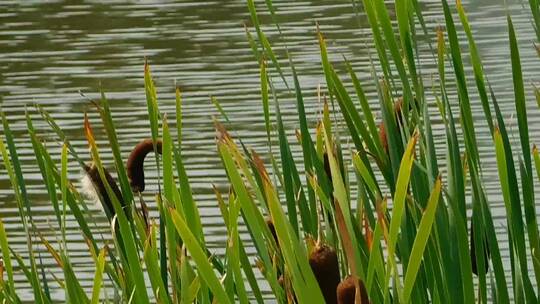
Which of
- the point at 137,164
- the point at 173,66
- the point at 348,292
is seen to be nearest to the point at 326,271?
the point at 348,292

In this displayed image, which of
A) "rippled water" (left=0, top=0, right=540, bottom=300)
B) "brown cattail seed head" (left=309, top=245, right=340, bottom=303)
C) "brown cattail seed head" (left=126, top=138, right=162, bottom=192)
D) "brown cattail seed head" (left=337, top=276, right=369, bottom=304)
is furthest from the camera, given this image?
"rippled water" (left=0, top=0, right=540, bottom=300)

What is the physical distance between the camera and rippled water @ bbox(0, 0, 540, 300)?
5371mm

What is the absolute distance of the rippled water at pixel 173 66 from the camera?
5.37 metres

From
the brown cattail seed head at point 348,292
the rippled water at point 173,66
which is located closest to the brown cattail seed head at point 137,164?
the brown cattail seed head at point 348,292

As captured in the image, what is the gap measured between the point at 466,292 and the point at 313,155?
15.2 inches

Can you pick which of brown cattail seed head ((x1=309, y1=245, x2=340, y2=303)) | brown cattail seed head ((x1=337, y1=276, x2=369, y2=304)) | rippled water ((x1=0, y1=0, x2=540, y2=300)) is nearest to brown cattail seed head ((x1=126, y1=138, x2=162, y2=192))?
A: brown cattail seed head ((x1=309, y1=245, x2=340, y2=303))

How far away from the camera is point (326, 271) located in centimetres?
145

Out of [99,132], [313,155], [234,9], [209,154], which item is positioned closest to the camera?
[313,155]

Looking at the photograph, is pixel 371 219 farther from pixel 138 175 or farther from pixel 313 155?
pixel 138 175

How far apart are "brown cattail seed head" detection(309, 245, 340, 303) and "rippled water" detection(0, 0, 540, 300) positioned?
277 cm

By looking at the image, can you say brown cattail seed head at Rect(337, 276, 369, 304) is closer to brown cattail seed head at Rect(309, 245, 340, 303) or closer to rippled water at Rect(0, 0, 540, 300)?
brown cattail seed head at Rect(309, 245, 340, 303)

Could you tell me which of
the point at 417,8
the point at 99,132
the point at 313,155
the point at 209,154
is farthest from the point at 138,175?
the point at 99,132

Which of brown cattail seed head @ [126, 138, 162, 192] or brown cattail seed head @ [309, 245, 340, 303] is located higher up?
brown cattail seed head @ [126, 138, 162, 192]

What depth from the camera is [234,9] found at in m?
9.51
